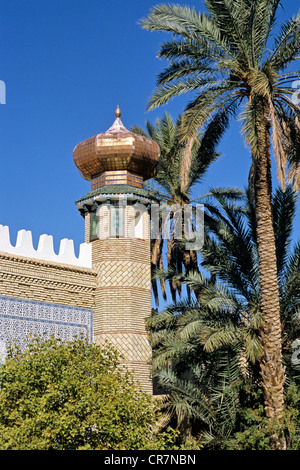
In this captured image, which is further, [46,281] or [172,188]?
[172,188]

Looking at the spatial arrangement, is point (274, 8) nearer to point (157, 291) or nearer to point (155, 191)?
point (155, 191)

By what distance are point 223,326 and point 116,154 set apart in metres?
4.80

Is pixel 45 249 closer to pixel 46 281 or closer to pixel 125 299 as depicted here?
pixel 46 281

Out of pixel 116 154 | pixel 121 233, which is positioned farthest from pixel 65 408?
pixel 116 154

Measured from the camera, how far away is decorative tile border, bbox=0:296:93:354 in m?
14.1

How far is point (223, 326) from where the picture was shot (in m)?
13.7

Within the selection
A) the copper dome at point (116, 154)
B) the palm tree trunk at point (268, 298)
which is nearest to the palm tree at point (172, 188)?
the copper dome at point (116, 154)

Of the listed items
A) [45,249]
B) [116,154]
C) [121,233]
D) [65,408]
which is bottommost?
[65,408]

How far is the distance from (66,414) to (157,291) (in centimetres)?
941

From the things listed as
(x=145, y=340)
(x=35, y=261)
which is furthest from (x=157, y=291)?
(x=35, y=261)

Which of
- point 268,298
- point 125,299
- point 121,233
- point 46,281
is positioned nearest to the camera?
point 268,298

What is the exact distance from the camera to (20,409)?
34.2ft

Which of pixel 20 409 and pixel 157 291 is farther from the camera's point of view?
pixel 157 291

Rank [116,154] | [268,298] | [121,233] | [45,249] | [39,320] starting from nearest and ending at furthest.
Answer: [268,298]
[39,320]
[45,249]
[121,233]
[116,154]
